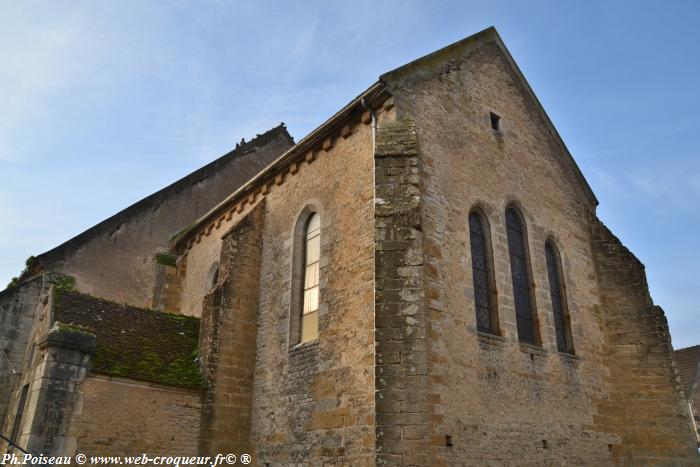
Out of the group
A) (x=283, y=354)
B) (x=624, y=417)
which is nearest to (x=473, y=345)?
(x=283, y=354)

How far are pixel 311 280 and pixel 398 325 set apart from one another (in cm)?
336

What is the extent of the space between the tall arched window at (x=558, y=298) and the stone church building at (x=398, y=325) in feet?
0.12

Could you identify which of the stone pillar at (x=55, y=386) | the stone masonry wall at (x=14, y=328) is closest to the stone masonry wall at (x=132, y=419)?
the stone pillar at (x=55, y=386)

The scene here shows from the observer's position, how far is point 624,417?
35.2 feet

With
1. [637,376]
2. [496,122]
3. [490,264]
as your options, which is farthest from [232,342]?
[637,376]

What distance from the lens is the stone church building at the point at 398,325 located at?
816 cm

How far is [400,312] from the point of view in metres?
7.69

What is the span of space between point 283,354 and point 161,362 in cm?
231

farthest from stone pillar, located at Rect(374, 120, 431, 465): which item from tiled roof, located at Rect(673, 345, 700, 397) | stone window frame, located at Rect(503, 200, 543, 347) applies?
tiled roof, located at Rect(673, 345, 700, 397)

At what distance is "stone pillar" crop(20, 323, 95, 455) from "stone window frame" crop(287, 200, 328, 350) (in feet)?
11.2

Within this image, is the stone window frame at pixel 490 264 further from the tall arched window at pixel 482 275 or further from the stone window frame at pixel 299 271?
the stone window frame at pixel 299 271

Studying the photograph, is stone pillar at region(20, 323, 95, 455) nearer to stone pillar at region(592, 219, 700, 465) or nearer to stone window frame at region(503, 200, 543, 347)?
stone window frame at region(503, 200, 543, 347)

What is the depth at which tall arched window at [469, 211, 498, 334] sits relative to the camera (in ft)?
31.2

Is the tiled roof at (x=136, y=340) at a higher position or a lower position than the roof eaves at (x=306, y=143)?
lower
